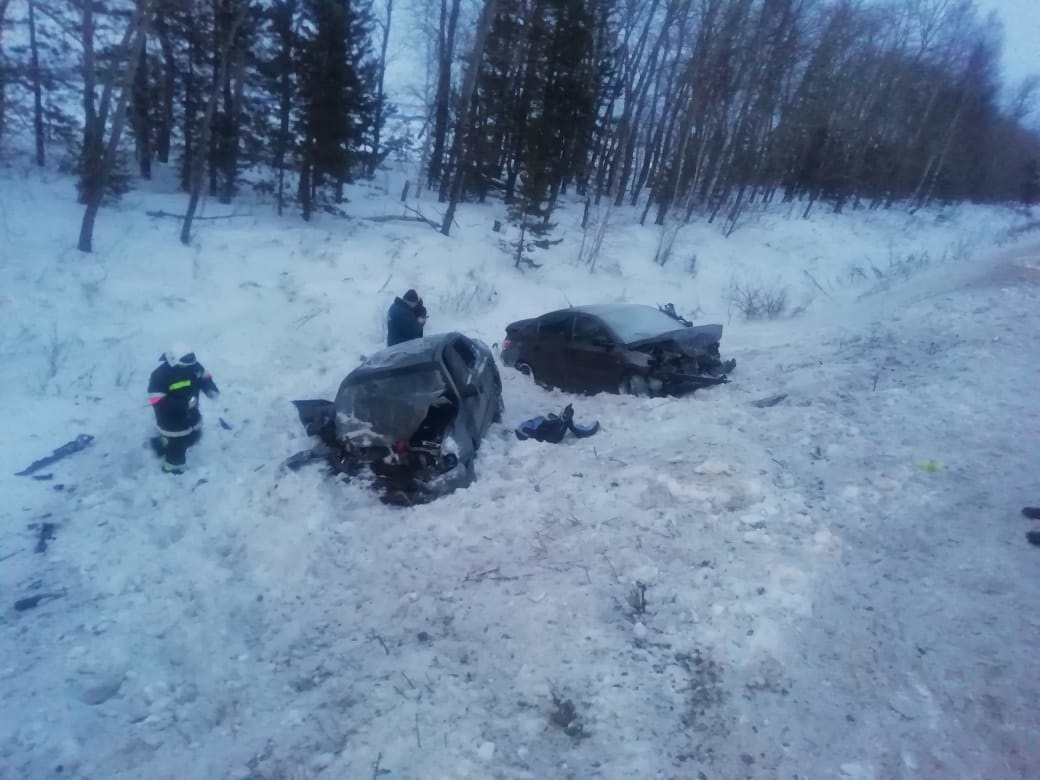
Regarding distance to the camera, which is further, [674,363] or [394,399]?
[674,363]

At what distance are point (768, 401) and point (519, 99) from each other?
18419 mm

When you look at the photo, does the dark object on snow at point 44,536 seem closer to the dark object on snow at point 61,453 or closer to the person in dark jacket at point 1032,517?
the dark object on snow at point 61,453

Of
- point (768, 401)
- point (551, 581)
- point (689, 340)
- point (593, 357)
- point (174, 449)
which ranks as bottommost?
point (174, 449)

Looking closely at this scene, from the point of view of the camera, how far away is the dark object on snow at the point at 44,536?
18.6 ft

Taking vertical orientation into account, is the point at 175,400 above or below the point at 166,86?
below

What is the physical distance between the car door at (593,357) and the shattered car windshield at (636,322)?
0.58 feet

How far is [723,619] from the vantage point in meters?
4.57

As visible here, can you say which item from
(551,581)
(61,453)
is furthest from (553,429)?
(61,453)

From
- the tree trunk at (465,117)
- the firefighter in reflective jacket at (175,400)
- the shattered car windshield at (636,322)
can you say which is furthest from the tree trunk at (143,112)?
the shattered car windshield at (636,322)

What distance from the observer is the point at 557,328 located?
395 inches

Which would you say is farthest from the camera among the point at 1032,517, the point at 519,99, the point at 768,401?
the point at 519,99

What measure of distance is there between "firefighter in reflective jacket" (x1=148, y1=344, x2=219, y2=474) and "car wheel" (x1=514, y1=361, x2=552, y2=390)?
5.03 metres

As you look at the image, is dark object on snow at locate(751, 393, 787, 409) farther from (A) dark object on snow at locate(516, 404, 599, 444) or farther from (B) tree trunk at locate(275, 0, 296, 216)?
(B) tree trunk at locate(275, 0, 296, 216)

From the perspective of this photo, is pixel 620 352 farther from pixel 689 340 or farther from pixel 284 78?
pixel 284 78
